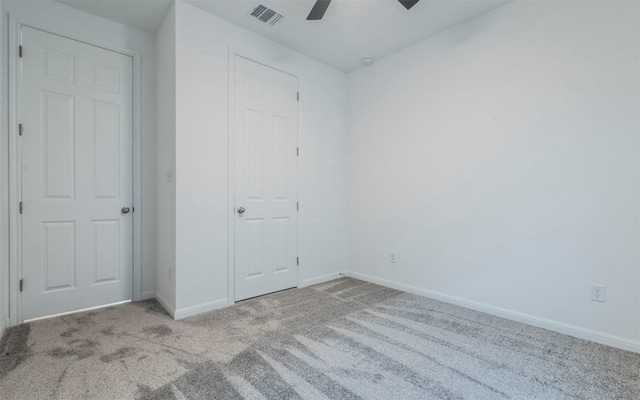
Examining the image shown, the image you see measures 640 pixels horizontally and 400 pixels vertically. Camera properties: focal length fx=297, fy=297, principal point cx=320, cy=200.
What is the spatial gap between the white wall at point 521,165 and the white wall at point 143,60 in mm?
2526

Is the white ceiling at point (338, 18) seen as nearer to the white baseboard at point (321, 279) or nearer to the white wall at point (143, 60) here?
the white wall at point (143, 60)

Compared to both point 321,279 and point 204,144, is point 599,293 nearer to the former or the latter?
point 321,279

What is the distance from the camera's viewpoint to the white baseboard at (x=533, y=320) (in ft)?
6.81

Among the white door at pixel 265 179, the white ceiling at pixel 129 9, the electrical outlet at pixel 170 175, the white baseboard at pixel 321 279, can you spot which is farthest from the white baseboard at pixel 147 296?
the white ceiling at pixel 129 9

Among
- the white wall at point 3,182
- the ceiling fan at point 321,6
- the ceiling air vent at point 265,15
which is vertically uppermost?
the ceiling air vent at point 265,15

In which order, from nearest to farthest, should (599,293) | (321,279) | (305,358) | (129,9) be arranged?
1. (305,358)
2. (599,293)
3. (129,9)
4. (321,279)

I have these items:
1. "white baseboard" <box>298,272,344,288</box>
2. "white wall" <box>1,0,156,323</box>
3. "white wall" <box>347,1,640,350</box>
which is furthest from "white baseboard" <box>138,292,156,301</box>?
"white wall" <box>347,1,640,350</box>

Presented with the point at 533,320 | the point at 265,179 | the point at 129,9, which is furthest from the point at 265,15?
the point at 533,320

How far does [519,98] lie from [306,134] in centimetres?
216

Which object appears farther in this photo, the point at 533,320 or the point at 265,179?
the point at 265,179

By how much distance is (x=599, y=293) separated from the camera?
216 centimetres

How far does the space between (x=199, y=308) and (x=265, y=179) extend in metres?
1.41

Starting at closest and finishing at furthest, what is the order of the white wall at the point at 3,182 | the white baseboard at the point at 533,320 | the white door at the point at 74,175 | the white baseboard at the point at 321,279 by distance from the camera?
the white baseboard at the point at 533,320
the white wall at the point at 3,182
the white door at the point at 74,175
the white baseboard at the point at 321,279

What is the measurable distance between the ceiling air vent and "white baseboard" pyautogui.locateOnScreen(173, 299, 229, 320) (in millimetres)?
2701
